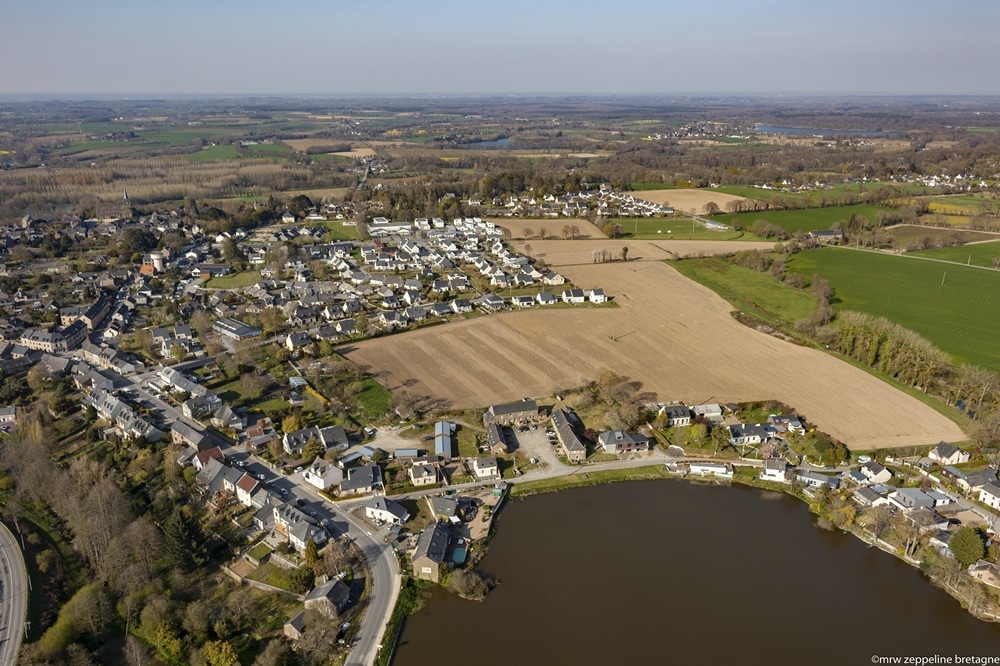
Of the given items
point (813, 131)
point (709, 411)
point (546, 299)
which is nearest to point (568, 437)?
point (709, 411)

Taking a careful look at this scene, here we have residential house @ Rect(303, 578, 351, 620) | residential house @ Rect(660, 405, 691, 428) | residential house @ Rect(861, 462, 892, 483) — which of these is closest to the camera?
residential house @ Rect(303, 578, 351, 620)

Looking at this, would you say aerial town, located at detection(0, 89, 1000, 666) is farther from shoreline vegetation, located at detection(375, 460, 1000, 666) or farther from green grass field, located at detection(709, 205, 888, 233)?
green grass field, located at detection(709, 205, 888, 233)

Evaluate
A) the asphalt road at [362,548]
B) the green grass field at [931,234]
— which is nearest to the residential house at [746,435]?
the asphalt road at [362,548]

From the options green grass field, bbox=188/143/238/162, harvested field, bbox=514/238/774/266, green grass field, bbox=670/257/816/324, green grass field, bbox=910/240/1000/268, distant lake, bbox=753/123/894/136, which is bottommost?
green grass field, bbox=670/257/816/324

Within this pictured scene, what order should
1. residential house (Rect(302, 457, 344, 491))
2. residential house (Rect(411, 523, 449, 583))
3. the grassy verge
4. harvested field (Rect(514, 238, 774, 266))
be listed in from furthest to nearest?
harvested field (Rect(514, 238, 774, 266)) → the grassy verge → residential house (Rect(302, 457, 344, 491)) → residential house (Rect(411, 523, 449, 583))

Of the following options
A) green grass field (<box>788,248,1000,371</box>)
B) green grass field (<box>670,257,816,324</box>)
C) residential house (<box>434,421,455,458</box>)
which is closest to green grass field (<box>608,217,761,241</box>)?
green grass field (<box>788,248,1000,371</box>)

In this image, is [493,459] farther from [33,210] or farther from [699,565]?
[33,210]
